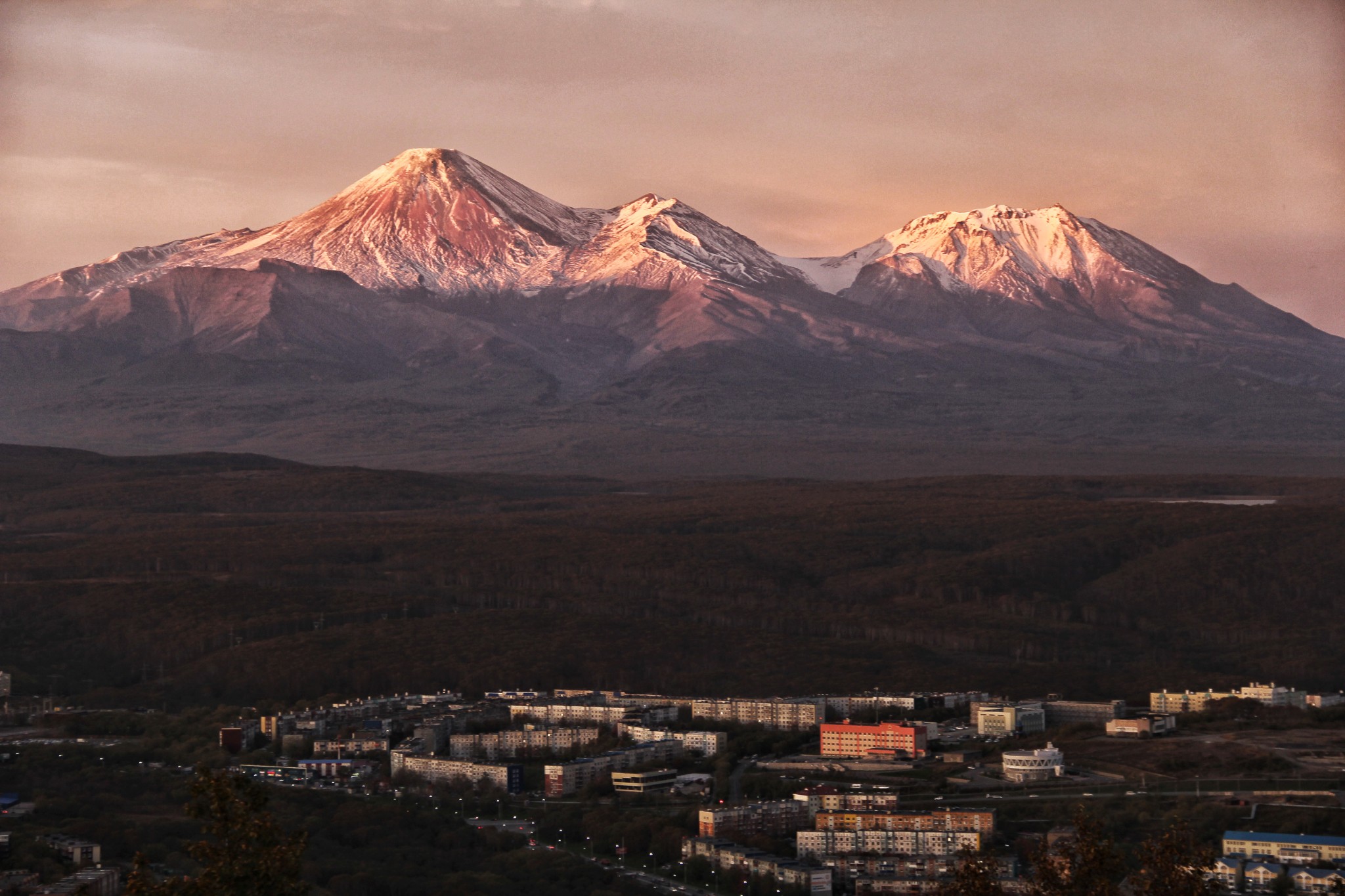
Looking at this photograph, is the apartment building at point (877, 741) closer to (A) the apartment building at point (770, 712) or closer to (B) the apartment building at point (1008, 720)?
(B) the apartment building at point (1008, 720)

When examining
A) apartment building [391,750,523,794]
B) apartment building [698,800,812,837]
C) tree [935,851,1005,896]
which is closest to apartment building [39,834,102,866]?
apartment building [698,800,812,837]

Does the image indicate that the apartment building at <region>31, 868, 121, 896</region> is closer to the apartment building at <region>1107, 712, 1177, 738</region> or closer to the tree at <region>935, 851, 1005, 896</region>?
the tree at <region>935, 851, 1005, 896</region>

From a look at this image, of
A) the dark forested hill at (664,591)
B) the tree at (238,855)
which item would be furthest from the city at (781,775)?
the tree at (238,855)

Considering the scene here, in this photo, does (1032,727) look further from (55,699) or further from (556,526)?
(556,526)

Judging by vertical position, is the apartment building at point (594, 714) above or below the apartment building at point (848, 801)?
above

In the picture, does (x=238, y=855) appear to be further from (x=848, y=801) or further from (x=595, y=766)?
(x=595, y=766)

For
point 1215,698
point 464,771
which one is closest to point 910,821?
point 464,771

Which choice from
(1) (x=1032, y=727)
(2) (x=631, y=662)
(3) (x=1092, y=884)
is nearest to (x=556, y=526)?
(2) (x=631, y=662)
